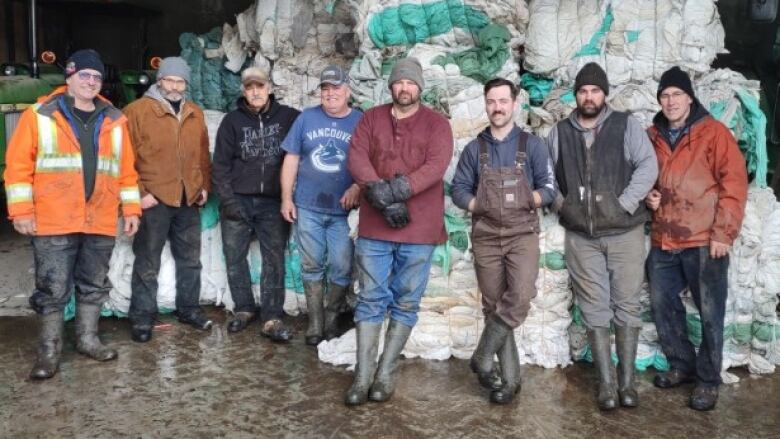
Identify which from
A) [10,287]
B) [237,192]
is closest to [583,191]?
[237,192]

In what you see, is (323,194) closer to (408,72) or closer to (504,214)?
(408,72)

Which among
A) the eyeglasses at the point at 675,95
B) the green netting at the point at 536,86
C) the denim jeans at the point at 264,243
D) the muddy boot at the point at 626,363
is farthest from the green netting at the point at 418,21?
the muddy boot at the point at 626,363

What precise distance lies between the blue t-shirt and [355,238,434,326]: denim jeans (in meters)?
0.73

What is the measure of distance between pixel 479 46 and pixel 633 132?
1.51 metres

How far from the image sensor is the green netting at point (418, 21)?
5.07 metres

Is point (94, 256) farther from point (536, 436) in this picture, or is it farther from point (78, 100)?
point (536, 436)

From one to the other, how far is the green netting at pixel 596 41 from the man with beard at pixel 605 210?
1.27 m

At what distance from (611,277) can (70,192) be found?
10.3 ft

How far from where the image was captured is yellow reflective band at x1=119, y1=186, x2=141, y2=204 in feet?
15.1

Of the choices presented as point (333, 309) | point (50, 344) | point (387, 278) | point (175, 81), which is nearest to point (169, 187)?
point (175, 81)

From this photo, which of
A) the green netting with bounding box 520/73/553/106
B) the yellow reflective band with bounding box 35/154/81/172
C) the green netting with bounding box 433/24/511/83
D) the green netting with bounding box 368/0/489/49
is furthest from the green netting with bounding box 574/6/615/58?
the yellow reflective band with bounding box 35/154/81/172

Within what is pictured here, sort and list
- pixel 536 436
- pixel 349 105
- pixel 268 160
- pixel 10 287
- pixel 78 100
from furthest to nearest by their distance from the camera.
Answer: pixel 10 287, pixel 349 105, pixel 268 160, pixel 78 100, pixel 536 436

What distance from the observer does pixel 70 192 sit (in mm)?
4270

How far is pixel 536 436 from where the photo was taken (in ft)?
12.2
